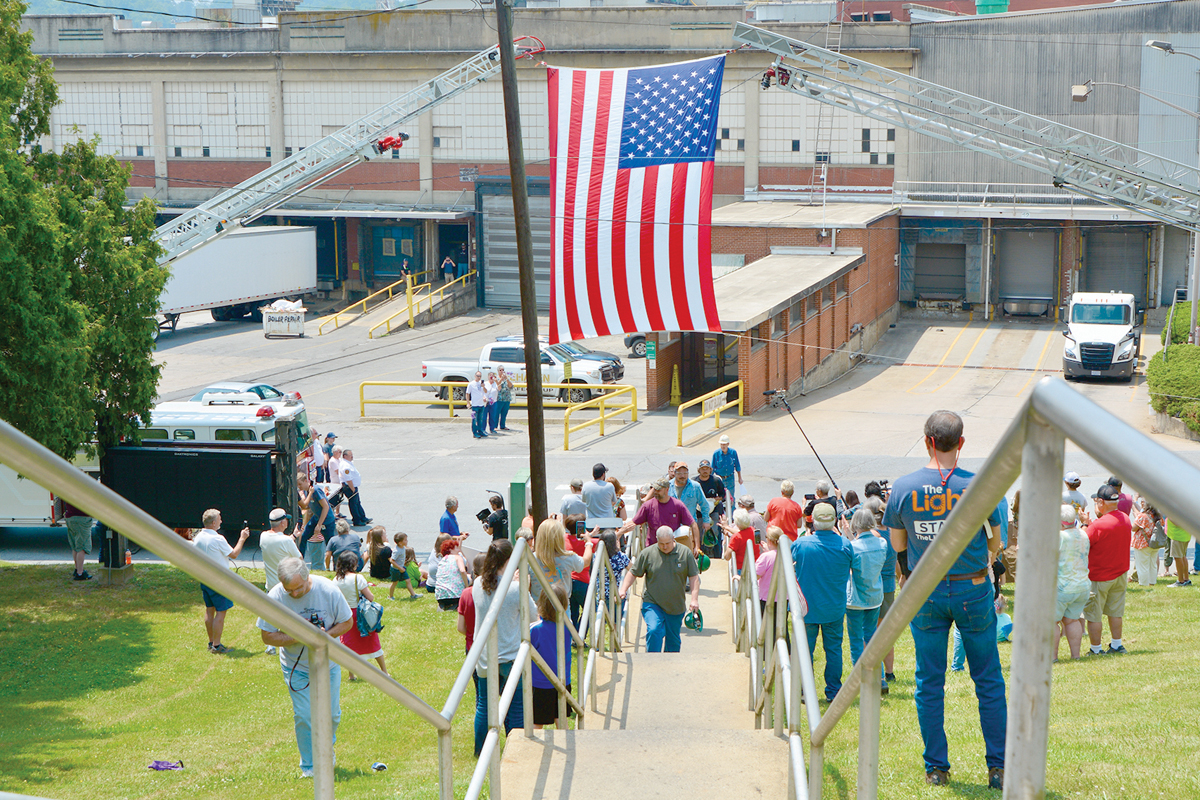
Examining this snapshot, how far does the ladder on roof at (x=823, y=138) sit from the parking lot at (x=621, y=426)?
731cm

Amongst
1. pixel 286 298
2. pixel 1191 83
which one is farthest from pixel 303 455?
pixel 1191 83

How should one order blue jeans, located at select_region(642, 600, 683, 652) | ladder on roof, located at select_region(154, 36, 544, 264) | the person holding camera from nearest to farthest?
the person holding camera
blue jeans, located at select_region(642, 600, 683, 652)
ladder on roof, located at select_region(154, 36, 544, 264)

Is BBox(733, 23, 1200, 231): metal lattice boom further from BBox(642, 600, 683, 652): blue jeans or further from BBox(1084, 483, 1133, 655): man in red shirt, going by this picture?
BBox(642, 600, 683, 652): blue jeans

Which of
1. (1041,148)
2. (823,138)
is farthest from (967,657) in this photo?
(823,138)

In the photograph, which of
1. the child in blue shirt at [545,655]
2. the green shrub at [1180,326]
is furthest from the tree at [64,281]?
the green shrub at [1180,326]

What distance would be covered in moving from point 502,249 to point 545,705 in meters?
45.9

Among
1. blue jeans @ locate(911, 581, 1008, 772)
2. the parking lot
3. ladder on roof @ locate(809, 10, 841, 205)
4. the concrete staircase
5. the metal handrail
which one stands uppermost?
ladder on roof @ locate(809, 10, 841, 205)

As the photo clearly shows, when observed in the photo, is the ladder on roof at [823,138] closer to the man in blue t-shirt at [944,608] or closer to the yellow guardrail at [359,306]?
the yellow guardrail at [359,306]

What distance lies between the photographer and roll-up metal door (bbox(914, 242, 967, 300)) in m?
48.2

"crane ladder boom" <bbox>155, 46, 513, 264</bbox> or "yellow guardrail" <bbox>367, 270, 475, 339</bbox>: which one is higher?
"crane ladder boom" <bbox>155, 46, 513, 264</bbox>

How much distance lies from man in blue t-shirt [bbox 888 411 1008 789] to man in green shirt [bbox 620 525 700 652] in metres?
4.91

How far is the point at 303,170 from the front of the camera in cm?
3638

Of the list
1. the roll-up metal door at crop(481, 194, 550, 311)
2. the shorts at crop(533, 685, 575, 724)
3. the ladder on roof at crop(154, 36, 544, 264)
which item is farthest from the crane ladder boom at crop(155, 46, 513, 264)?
the shorts at crop(533, 685, 575, 724)

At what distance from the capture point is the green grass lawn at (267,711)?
2.49 metres
